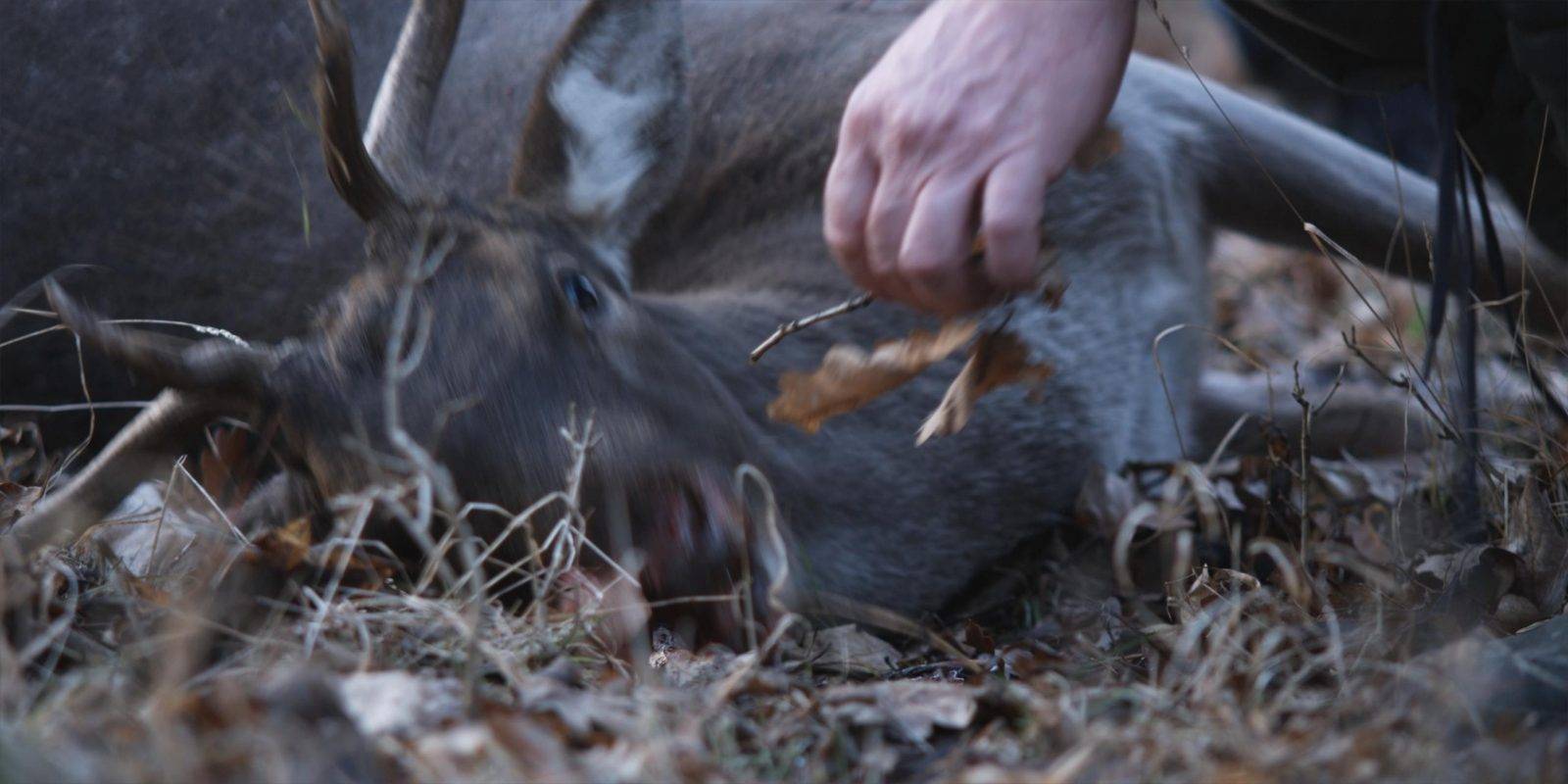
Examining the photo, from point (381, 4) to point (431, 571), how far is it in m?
2.42

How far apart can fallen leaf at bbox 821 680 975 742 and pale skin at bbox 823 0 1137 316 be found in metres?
0.73

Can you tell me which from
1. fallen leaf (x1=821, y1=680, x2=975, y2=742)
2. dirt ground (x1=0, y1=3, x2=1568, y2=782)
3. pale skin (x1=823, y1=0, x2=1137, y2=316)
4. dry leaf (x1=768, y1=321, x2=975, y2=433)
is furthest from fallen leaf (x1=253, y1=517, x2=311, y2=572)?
pale skin (x1=823, y1=0, x2=1137, y2=316)

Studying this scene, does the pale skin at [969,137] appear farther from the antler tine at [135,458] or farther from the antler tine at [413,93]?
the antler tine at [135,458]

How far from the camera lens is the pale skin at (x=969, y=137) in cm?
253

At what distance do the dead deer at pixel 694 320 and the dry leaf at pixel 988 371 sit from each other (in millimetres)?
459

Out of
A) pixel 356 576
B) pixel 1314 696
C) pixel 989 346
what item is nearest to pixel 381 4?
pixel 356 576

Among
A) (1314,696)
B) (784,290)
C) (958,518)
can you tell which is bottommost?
(958,518)

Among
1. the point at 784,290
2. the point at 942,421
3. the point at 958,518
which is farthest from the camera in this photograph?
the point at 784,290

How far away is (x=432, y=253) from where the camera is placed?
116 inches

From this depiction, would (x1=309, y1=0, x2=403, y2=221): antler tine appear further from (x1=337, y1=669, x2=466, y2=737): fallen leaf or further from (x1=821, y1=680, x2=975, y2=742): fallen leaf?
(x1=821, y1=680, x2=975, y2=742): fallen leaf

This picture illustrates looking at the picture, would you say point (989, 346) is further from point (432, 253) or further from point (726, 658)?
point (432, 253)

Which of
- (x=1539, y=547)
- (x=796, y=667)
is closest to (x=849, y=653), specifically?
(x=796, y=667)

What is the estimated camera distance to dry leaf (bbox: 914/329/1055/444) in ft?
8.70

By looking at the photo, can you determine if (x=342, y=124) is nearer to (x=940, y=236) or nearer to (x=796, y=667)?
(x=940, y=236)
